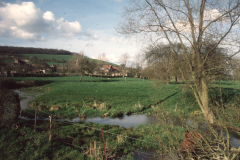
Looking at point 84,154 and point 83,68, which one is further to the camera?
point 83,68

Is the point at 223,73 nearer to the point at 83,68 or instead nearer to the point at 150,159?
the point at 150,159

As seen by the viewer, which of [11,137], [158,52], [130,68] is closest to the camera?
[11,137]

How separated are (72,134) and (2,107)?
4.11m

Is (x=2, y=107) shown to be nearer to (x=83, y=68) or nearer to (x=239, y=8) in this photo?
(x=239, y=8)

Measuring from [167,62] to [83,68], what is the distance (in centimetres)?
3616

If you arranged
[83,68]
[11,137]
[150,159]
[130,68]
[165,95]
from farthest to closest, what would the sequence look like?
[130,68] < [83,68] < [165,95] < [11,137] < [150,159]

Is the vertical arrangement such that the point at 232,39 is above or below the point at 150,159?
above

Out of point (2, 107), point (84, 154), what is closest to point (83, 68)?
point (2, 107)

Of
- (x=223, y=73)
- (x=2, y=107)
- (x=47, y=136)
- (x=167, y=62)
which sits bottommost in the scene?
(x=47, y=136)

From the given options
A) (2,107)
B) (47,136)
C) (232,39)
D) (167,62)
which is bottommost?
(47,136)

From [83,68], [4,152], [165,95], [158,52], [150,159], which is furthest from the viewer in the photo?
[83,68]

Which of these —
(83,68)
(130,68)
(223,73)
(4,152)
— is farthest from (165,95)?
(130,68)

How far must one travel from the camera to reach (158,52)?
9.86m

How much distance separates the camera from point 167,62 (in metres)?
10.1
